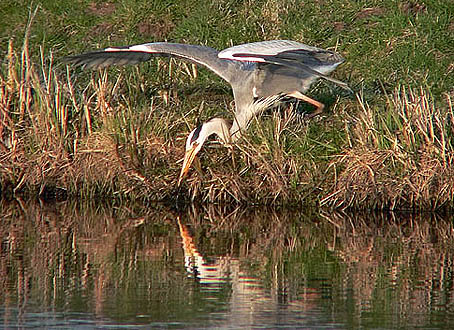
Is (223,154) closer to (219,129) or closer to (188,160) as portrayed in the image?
(219,129)

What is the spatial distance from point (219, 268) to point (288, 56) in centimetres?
364

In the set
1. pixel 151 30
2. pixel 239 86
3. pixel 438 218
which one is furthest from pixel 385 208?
pixel 151 30

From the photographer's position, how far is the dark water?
21.4 feet

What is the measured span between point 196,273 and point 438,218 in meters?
2.92

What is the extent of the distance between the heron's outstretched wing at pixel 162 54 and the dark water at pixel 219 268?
70.9 inches

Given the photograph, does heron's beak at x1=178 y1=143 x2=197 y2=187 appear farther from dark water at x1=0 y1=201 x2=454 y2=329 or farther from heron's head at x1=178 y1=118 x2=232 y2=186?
dark water at x1=0 y1=201 x2=454 y2=329

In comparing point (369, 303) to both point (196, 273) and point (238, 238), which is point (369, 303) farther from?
point (238, 238)

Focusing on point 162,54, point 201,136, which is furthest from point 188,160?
point 162,54

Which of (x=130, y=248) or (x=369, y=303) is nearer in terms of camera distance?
(x=369, y=303)

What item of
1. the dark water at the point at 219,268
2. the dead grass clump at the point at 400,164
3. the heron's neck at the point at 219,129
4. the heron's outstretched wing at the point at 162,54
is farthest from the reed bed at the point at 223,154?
the heron's outstretched wing at the point at 162,54

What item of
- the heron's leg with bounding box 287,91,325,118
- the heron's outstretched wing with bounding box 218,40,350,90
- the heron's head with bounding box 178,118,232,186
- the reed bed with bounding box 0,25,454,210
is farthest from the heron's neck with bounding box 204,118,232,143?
the heron's leg with bounding box 287,91,325,118

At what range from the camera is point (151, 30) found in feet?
49.6

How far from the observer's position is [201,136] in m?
10.4

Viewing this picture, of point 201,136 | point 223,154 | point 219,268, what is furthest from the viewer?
point 223,154
